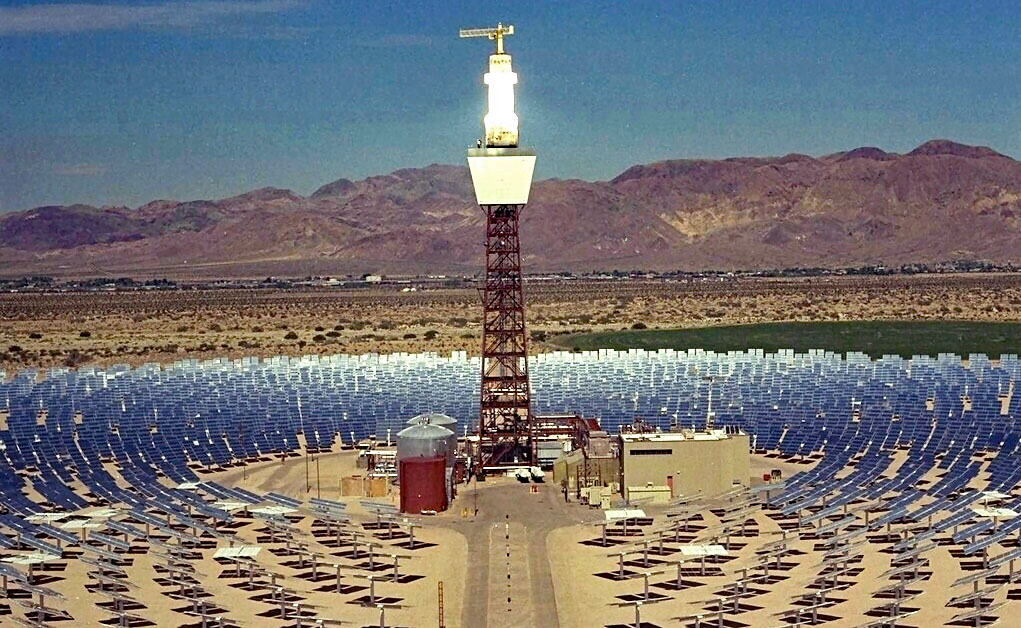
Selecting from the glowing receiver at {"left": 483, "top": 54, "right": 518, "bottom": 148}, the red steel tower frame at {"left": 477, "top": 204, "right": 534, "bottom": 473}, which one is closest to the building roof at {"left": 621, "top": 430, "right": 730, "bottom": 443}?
the red steel tower frame at {"left": 477, "top": 204, "right": 534, "bottom": 473}

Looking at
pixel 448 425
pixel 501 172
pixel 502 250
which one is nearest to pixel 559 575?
pixel 448 425

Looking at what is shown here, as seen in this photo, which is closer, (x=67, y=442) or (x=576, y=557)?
(x=576, y=557)

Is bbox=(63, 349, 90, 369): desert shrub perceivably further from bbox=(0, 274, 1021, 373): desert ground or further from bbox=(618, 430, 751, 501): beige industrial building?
bbox=(618, 430, 751, 501): beige industrial building

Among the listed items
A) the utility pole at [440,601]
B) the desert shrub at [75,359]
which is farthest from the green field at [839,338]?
the utility pole at [440,601]

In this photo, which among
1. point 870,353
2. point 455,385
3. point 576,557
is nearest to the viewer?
point 576,557

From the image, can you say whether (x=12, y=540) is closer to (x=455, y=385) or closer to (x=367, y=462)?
(x=367, y=462)

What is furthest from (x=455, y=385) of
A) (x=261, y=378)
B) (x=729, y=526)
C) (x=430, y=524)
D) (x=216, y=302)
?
(x=216, y=302)

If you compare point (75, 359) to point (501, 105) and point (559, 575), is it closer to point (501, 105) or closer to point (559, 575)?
point (501, 105)
